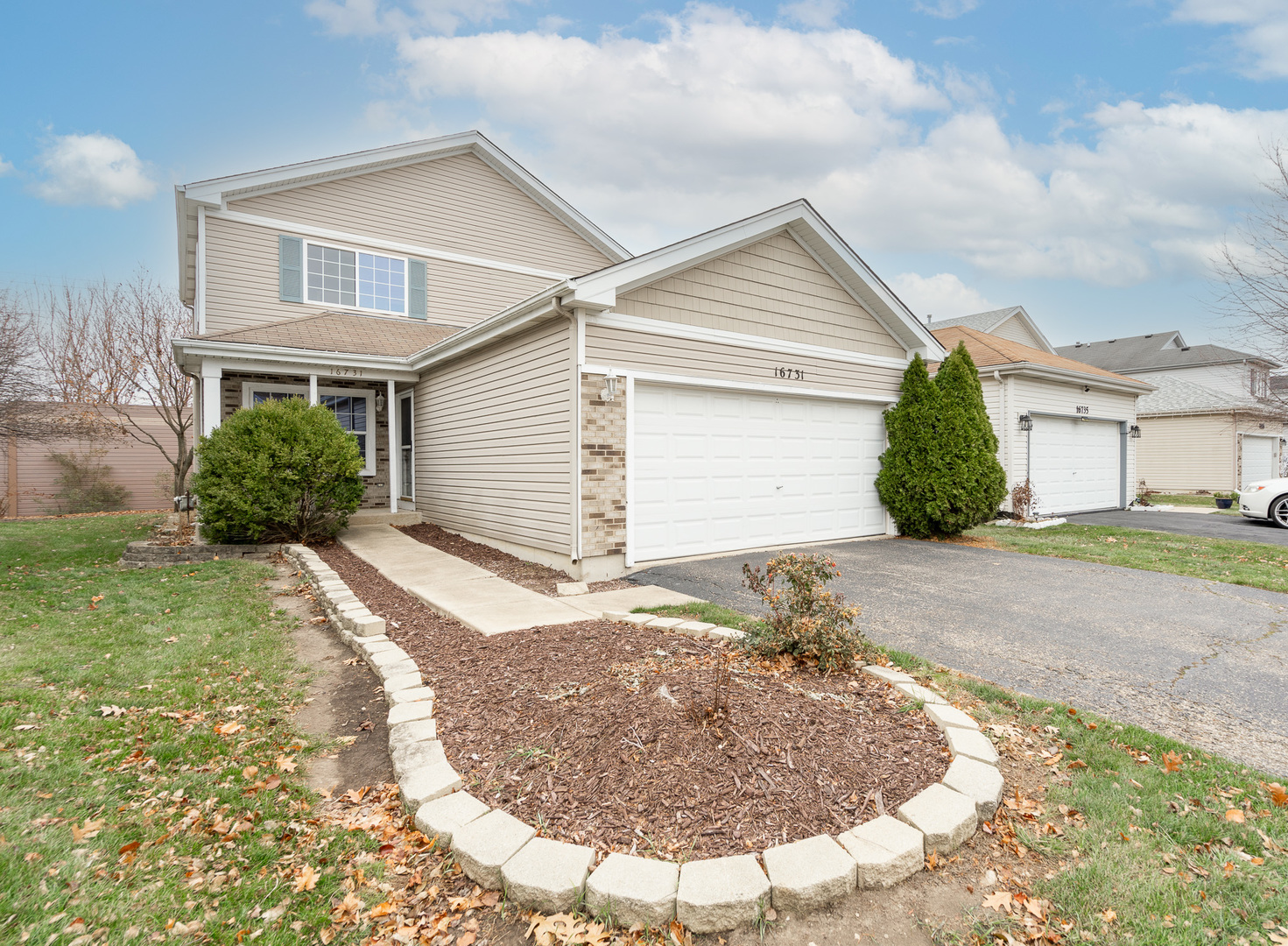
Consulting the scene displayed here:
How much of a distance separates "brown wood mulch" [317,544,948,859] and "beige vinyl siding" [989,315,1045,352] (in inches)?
798

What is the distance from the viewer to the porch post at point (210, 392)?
9773 mm

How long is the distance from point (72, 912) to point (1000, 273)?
26.9 m

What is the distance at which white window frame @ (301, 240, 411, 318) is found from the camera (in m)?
12.2

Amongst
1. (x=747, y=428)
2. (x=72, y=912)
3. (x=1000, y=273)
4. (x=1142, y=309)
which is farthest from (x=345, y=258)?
(x=1142, y=309)

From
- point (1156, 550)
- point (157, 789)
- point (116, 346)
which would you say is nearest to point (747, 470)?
point (1156, 550)

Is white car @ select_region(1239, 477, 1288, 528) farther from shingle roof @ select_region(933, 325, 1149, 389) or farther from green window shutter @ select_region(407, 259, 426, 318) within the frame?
green window shutter @ select_region(407, 259, 426, 318)

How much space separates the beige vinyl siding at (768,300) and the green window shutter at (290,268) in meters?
8.26

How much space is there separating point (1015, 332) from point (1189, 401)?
696cm

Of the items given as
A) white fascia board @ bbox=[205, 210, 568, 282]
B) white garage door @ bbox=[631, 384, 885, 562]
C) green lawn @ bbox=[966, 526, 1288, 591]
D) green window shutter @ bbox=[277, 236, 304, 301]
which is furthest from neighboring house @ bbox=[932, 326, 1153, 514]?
green window shutter @ bbox=[277, 236, 304, 301]

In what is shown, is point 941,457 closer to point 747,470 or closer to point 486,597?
point 747,470

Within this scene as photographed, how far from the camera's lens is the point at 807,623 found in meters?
3.70

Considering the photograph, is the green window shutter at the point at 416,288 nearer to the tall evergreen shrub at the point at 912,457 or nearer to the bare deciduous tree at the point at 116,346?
the bare deciduous tree at the point at 116,346

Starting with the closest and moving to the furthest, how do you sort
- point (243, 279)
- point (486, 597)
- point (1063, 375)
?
point (486, 597), point (243, 279), point (1063, 375)

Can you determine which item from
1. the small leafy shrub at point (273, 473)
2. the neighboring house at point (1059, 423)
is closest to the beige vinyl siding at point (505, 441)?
the small leafy shrub at point (273, 473)
